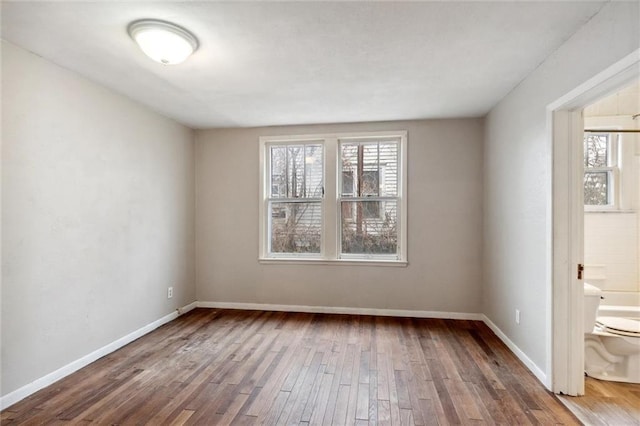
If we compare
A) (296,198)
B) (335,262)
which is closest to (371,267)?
(335,262)

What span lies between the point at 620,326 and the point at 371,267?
229 centimetres

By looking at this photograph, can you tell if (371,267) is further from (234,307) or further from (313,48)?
(313,48)

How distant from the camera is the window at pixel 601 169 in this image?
3525 mm

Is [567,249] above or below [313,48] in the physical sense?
below

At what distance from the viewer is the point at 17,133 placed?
2.16 m

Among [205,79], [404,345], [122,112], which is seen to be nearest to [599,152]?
[404,345]

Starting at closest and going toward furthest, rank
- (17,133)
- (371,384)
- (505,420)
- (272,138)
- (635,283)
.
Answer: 1. (505,420)
2. (17,133)
3. (371,384)
4. (635,283)
5. (272,138)

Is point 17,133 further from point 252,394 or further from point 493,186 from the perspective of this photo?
point 493,186

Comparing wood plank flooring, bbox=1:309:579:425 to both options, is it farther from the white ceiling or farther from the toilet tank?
the white ceiling

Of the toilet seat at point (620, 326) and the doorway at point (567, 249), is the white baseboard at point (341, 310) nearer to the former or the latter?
the toilet seat at point (620, 326)

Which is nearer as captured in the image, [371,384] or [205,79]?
[371,384]

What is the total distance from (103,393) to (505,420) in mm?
2687

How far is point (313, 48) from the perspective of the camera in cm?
219

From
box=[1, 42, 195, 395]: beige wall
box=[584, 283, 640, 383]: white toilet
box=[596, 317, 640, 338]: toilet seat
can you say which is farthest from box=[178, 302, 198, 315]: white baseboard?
box=[596, 317, 640, 338]: toilet seat
